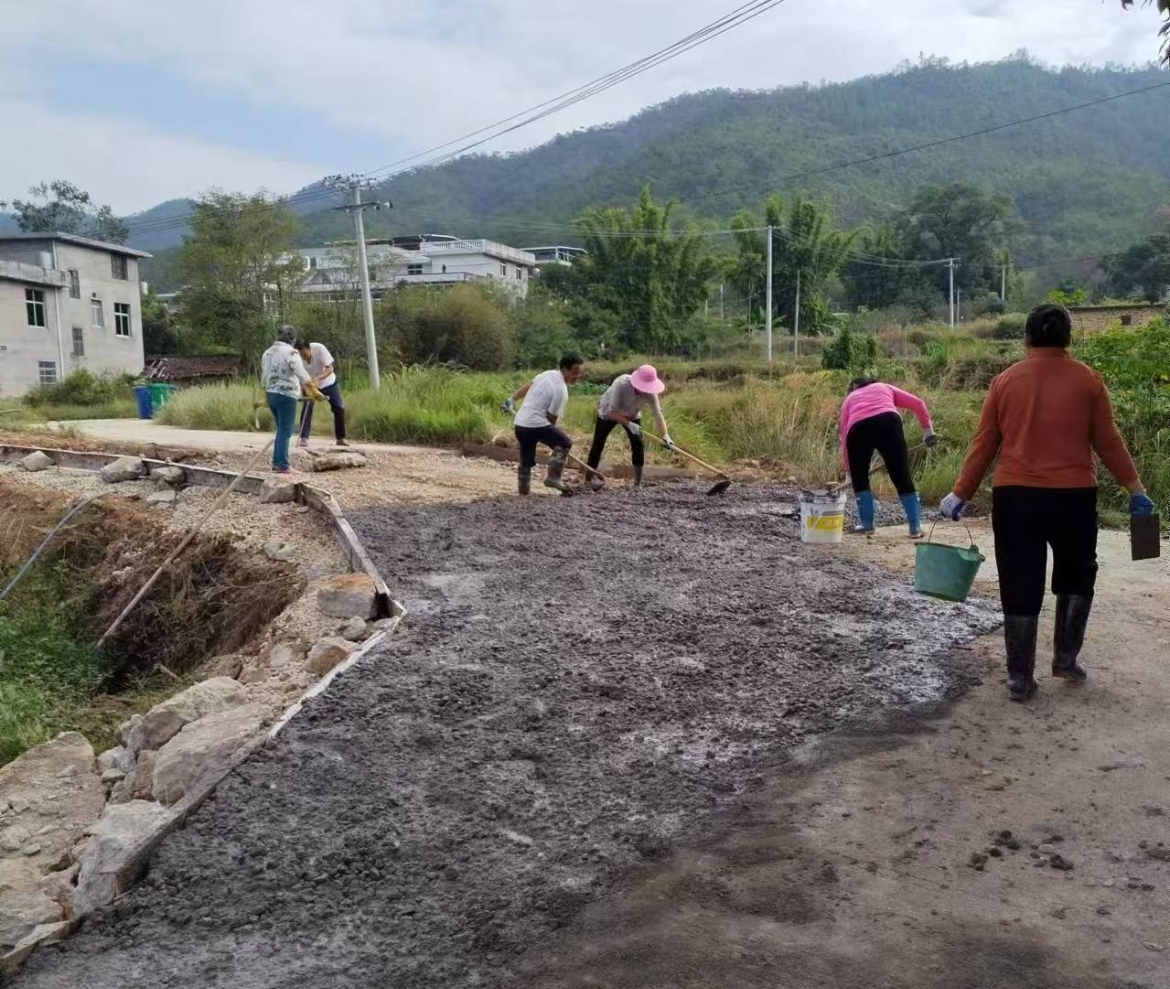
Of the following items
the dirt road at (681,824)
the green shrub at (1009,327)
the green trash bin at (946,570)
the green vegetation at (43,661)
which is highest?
the green shrub at (1009,327)

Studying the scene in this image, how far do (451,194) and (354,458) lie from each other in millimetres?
120681

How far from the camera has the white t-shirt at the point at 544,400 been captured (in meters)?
9.73

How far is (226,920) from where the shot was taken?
10.2 feet

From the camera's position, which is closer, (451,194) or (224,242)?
(224,242)

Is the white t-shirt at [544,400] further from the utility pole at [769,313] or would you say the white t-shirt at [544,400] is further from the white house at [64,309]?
the white house at [64,309]

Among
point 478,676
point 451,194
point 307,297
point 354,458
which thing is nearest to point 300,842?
point 478,676

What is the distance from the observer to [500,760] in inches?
159

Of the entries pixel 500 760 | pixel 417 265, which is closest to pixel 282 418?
pixel 500 760

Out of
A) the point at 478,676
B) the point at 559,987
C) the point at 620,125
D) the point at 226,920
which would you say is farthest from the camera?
the point at 620,125

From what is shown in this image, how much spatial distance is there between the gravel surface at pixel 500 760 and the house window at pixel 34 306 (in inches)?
1483

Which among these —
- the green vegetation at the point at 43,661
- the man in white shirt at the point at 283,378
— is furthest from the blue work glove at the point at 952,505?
the man in white shirt at the point at 283,378

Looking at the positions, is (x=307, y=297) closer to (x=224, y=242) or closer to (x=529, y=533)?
(x=224, y=242)

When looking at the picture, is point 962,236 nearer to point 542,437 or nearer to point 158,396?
point 158,396

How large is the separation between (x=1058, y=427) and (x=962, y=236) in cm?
6416
